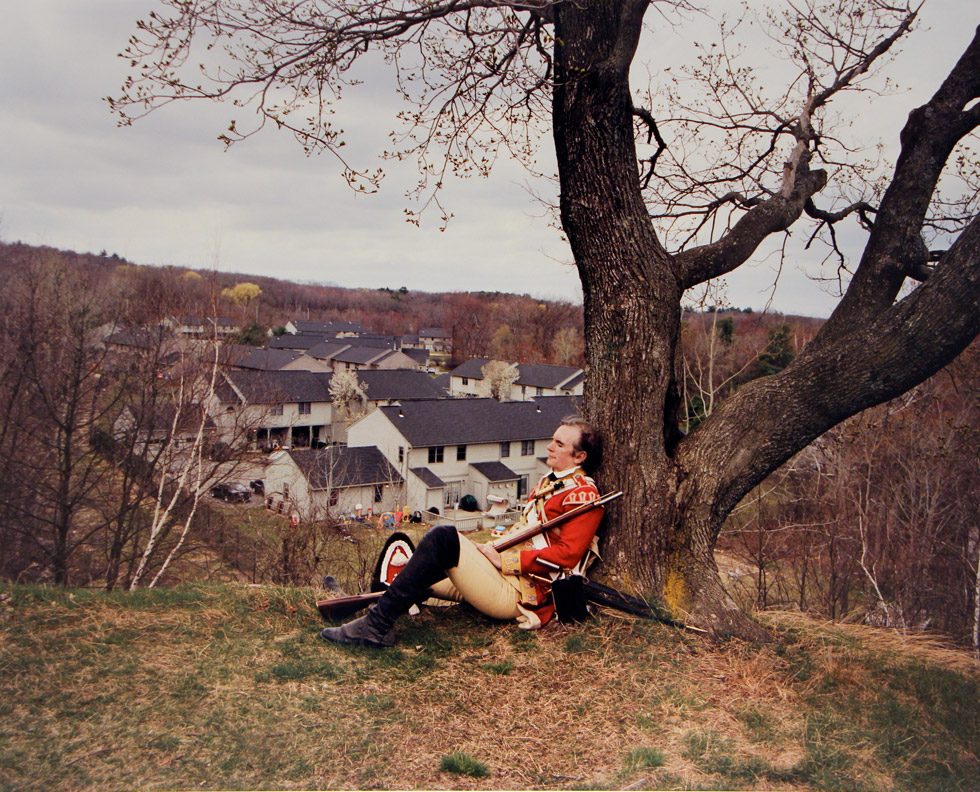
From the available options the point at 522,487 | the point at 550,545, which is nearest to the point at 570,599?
the point at 550,545

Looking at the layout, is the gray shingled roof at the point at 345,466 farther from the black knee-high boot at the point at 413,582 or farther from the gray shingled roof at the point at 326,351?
the gray shingled roof at the point at 326,351

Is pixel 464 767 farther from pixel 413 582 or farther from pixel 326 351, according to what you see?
pixel 326 351

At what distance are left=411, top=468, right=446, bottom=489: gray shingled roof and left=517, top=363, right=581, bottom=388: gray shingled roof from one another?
72.2ft

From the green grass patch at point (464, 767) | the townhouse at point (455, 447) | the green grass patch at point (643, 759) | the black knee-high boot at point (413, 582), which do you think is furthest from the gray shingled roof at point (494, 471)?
the green grass patch at point (464, 767)

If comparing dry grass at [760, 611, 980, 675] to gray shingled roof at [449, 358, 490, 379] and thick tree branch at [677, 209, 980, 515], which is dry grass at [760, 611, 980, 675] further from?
gray shingled roof at [449, 358, 490, 379]

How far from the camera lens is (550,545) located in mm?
4164

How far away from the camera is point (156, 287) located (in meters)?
15.8

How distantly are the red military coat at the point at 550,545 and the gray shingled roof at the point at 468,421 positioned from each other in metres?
26.5

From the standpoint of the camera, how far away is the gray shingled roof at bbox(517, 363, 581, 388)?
171 feet

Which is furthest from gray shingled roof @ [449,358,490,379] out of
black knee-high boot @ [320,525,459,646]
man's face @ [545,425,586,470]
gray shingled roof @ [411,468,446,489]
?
black knee-high boot @ [320,525,459,646]

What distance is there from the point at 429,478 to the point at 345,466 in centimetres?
589

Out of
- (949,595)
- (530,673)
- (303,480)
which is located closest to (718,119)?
(530,673)

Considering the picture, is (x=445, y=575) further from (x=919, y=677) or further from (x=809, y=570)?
(x=809, y=570)

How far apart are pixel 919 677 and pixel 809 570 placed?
13.7 m
